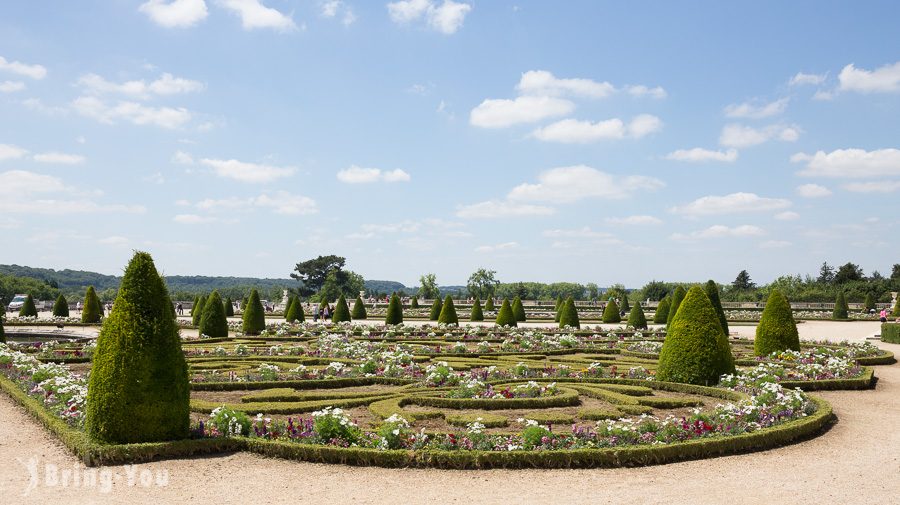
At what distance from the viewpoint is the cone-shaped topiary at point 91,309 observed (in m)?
35.9

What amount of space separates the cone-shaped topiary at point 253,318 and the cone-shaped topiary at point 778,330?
18.3 metres

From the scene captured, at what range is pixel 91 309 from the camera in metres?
36.1

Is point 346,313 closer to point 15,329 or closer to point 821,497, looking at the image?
point 15,329

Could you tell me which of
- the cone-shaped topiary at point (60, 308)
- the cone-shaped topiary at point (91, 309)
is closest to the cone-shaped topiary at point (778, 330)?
the cone-shaped topiary at point (91, 309)

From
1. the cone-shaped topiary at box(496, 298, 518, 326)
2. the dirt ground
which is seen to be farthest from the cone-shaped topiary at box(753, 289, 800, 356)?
the cone-shaped topiary at box(496, 298, 518, 326)

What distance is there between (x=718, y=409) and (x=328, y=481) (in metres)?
5.86

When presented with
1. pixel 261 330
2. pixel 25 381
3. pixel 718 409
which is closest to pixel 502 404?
pixel 718 409

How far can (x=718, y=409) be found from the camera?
34.8ft

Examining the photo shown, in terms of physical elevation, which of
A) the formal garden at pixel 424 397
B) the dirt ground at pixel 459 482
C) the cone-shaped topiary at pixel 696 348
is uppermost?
the cone-shaped topiary at pixel 696 348

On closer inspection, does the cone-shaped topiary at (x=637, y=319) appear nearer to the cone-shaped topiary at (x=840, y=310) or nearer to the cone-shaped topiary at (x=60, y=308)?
the cone-shaped topiary at (x=840, y=310)

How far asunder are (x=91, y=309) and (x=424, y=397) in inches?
1160

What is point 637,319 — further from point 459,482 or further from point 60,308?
point 60,308

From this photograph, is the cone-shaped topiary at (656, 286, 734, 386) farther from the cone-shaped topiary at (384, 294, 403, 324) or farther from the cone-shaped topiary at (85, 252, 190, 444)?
the cone-shaped topiary at (384, 294, 403, 324)

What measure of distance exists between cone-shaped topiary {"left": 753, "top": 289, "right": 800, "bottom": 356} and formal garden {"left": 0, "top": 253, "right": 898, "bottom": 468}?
37 mm
